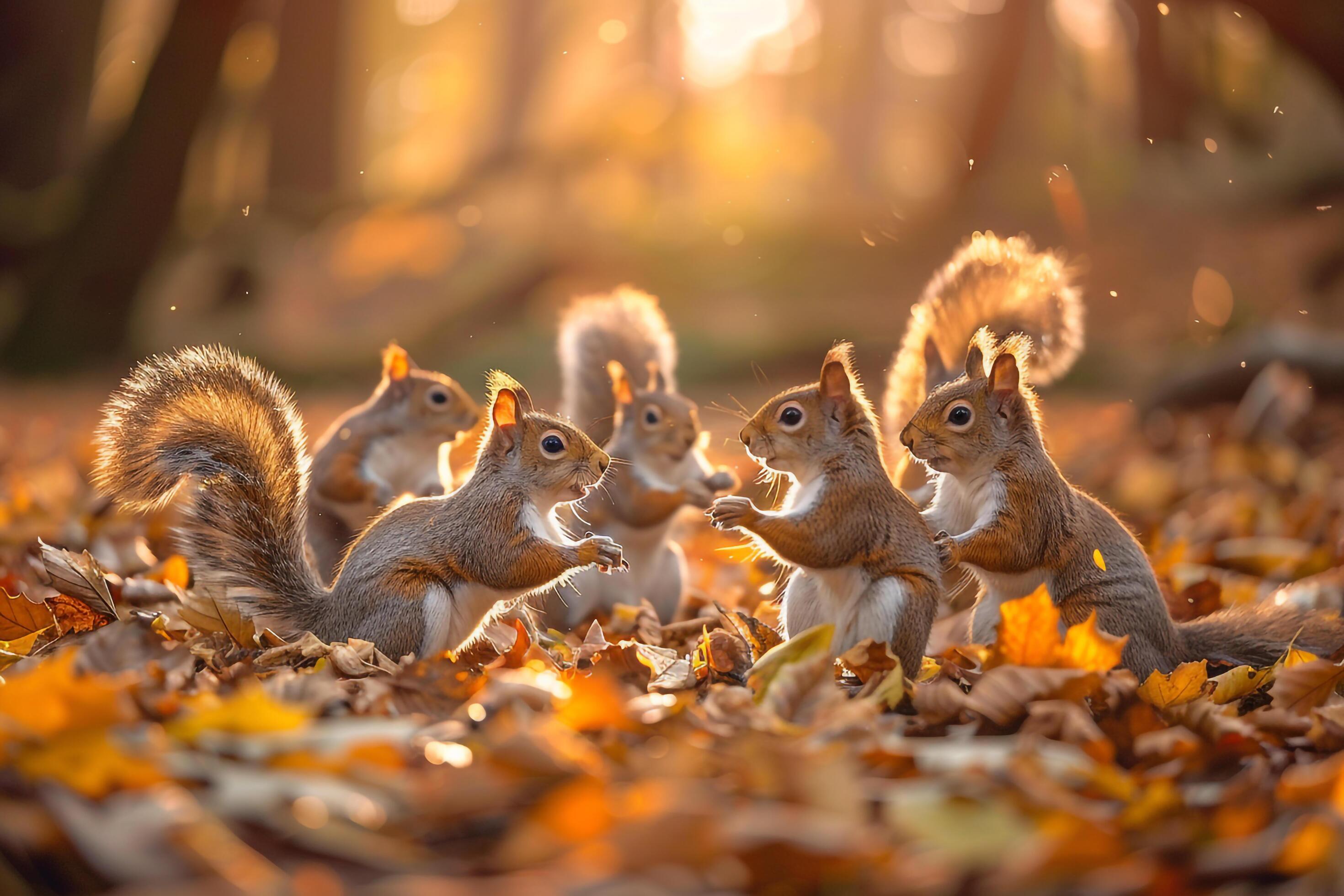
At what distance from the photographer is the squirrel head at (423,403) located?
3.87 metres

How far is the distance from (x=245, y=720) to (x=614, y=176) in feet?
49.6

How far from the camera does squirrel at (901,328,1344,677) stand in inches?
99.0

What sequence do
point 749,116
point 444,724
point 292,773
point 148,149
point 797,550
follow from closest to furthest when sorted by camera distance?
point 292,773 < point 444,724 < point 797,550 < point 148,149 < point 749,116

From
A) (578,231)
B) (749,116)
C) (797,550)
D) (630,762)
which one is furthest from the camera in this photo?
(749,116)

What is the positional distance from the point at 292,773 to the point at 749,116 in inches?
645

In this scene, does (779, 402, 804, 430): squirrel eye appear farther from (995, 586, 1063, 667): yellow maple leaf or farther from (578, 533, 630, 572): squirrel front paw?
(995, 586, 1063, 667): yellow maple leaf

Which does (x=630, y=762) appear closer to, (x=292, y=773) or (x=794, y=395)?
(x=292, y=773)

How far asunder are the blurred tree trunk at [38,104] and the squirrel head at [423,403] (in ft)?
31.2

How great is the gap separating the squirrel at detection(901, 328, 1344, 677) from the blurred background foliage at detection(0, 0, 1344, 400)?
359 centimetres

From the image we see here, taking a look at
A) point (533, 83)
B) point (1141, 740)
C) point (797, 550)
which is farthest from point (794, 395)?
point (533, 83)

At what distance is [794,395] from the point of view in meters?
2.71

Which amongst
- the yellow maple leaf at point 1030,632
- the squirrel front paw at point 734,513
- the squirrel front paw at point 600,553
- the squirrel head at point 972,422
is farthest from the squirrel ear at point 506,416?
the yellow maple leaf at point 1030,632

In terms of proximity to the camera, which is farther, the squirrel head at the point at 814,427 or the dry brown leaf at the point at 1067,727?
the squirrel head at the point at 814,427

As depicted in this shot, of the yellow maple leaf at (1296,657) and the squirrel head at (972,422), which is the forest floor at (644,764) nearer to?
the yellow maple leaf at (1296,657)
